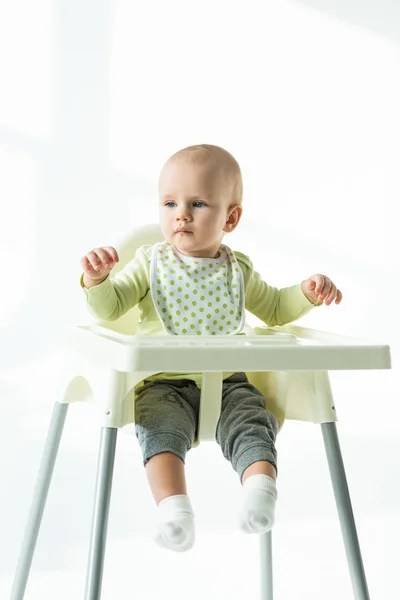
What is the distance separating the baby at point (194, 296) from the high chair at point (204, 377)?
4cm

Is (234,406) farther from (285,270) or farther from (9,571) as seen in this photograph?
(285,270)

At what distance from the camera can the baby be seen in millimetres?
1151

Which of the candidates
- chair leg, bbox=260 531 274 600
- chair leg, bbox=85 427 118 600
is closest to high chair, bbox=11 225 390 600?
chair leg, bbox=85 427 118 600

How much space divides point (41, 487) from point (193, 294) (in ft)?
1.15

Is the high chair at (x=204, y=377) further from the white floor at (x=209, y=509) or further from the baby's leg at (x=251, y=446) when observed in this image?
the white floor at (x=209, y=509)

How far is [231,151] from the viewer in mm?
2334

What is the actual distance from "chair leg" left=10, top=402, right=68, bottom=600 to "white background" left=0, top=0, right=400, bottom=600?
1.99ft

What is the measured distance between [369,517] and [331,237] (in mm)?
713

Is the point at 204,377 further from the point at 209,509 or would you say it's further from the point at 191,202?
the point at 209,509

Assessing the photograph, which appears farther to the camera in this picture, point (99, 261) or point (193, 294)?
point (193, 294)

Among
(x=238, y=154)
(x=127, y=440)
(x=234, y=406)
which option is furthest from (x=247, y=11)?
(x=234, y=406)

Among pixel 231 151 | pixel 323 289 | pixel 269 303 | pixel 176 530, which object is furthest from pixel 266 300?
pixel 231 151

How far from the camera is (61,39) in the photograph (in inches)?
88.1

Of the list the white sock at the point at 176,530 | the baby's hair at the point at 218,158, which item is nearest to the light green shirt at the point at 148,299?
the baby's hair at the point at 218,158
